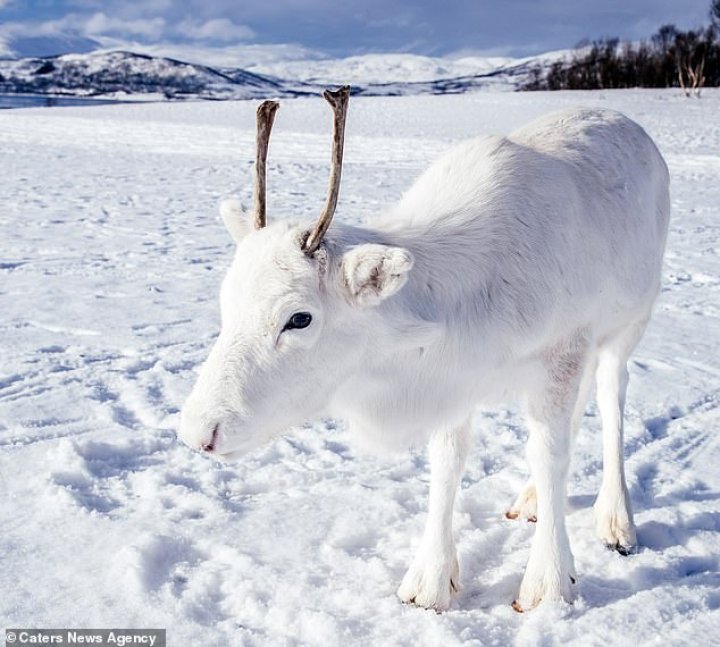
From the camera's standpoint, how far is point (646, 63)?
57000 mm

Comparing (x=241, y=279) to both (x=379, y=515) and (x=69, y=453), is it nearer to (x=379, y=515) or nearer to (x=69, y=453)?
(x=379, y=515)

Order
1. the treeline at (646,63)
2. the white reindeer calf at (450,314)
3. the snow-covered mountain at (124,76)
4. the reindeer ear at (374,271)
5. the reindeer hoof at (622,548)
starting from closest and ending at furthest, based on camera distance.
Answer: the reindeer ear at (374,271) → the white reindeer calf at (450,314) → the reindeer hoof at (622,548) → the treeline at (646,63) → the snow-covered mountain at (124,76)

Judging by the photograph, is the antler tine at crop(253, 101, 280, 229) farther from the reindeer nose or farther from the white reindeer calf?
the reindeer nose

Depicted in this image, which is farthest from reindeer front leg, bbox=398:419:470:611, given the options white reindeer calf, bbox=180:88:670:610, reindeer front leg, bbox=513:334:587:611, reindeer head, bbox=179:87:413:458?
reindeer head, bbox=179:87:413:458

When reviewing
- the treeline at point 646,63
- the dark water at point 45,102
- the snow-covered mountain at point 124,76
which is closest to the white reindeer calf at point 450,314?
the dark water at point 45,102

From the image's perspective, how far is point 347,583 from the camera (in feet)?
10.2

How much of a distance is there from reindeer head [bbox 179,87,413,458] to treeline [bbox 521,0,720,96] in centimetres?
5078

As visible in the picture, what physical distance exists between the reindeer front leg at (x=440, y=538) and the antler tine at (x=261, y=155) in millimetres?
1145

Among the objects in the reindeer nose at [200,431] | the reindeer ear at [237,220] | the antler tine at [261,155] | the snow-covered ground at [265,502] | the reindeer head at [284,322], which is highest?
the antler tine at [261,155]

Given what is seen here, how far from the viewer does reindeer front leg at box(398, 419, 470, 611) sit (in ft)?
9.91

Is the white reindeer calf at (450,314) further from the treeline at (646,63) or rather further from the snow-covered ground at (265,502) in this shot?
the treeline at (646,63)

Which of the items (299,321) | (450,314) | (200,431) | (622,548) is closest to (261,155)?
(299,321)

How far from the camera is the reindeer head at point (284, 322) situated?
2412mm

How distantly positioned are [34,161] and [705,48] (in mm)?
50125
